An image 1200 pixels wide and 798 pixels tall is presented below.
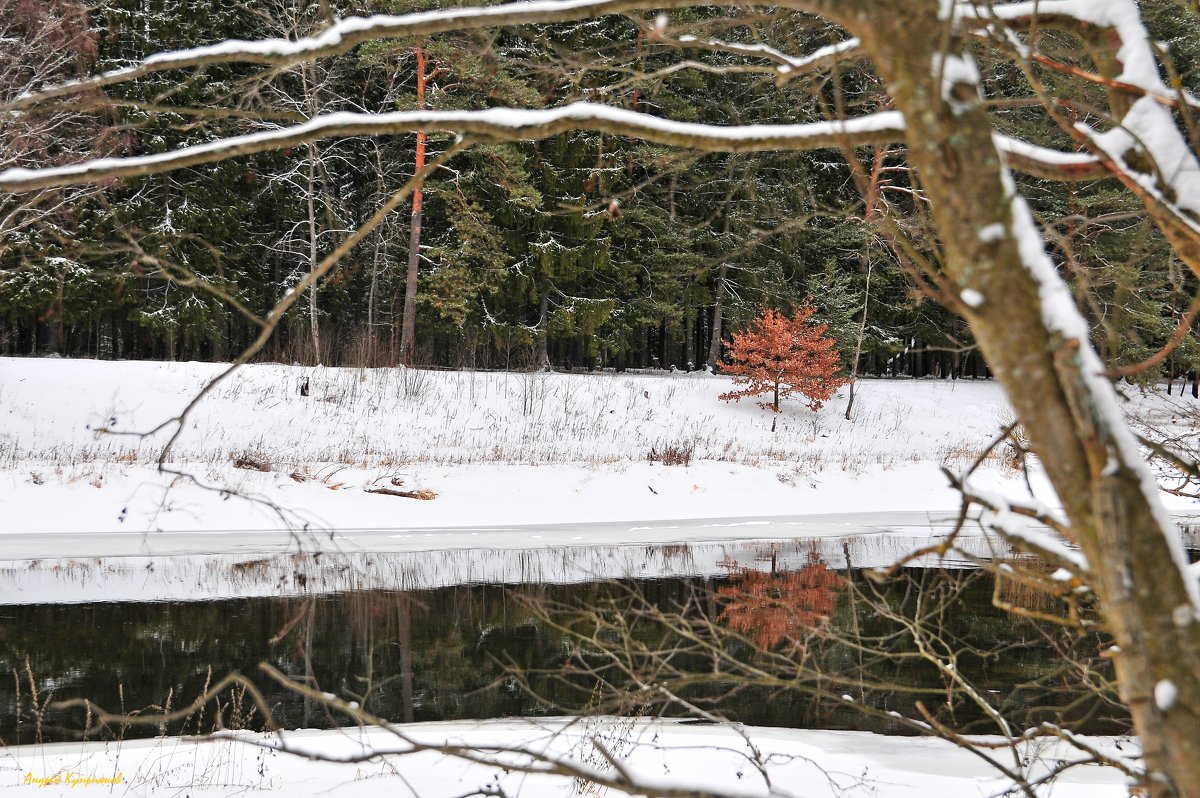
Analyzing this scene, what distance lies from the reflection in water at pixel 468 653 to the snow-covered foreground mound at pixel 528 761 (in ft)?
0.86

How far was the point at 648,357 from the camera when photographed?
38906mm

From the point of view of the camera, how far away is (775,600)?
8.98m

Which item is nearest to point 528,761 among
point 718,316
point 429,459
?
point 429,459

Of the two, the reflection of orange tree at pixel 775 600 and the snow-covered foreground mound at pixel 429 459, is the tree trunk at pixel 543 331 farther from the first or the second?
the reflection of orange tree at pixel 775 600

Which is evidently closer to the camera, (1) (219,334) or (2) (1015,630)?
(2) (1015,630)

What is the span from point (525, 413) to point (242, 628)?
12973mm

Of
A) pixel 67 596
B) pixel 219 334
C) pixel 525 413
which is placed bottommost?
pixel 67 596

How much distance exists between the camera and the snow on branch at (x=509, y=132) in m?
1.75

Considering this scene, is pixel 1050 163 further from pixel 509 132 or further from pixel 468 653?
pixel 468 653

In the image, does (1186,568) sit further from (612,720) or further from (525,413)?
(525,413)

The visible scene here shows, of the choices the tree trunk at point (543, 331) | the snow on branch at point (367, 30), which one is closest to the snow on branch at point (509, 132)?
the snow on branch at point (367, 30)

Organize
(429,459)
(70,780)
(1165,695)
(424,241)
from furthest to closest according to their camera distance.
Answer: (424,241) < (429,459) < (70,780) < (1165,695)

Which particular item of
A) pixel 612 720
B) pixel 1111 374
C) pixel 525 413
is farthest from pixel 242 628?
pixel 525 413

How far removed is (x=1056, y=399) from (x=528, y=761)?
182 inches
